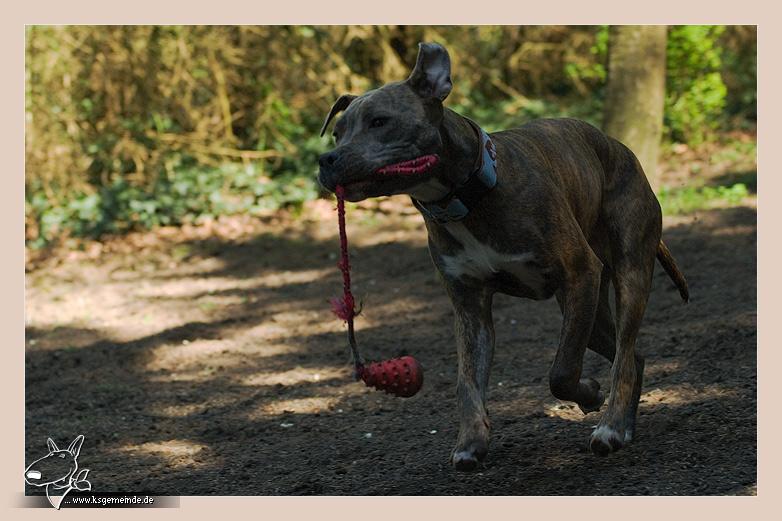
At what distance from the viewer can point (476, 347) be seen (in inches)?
207

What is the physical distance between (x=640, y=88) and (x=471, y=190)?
6673 millimetres

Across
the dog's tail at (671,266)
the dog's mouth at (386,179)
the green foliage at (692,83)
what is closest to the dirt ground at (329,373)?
the dog's tail at (671,266)

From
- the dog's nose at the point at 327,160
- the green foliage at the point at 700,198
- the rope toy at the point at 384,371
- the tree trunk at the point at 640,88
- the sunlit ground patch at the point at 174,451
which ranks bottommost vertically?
the sunlit ground patch at the point at 174,451

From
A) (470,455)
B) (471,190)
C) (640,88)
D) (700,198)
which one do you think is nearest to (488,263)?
(471,190)

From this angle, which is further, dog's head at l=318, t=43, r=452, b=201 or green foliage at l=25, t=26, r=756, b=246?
green foliage at l=25, t=26, r=756, b=246

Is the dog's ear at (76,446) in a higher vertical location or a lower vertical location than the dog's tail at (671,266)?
lower

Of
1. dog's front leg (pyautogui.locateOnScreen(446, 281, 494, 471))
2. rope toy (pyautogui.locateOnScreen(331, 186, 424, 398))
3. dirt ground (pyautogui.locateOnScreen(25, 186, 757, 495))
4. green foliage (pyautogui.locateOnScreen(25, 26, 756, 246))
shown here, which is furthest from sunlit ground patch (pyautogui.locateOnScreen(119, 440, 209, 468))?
green foliage (pyautogui.locateOnScreen(25, 26, 756, 246))

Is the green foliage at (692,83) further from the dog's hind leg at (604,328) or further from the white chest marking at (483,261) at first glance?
the white chest marking at (483,261)

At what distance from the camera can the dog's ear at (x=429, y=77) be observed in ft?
15.8

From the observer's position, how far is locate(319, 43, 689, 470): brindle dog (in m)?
4.72

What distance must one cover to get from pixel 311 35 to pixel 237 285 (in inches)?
176

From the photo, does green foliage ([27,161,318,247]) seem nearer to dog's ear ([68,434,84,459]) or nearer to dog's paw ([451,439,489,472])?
dog's ear ([68,434,84,459])

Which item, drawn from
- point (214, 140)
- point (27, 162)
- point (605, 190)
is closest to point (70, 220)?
point (27, 162)

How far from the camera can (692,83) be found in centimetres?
1319
